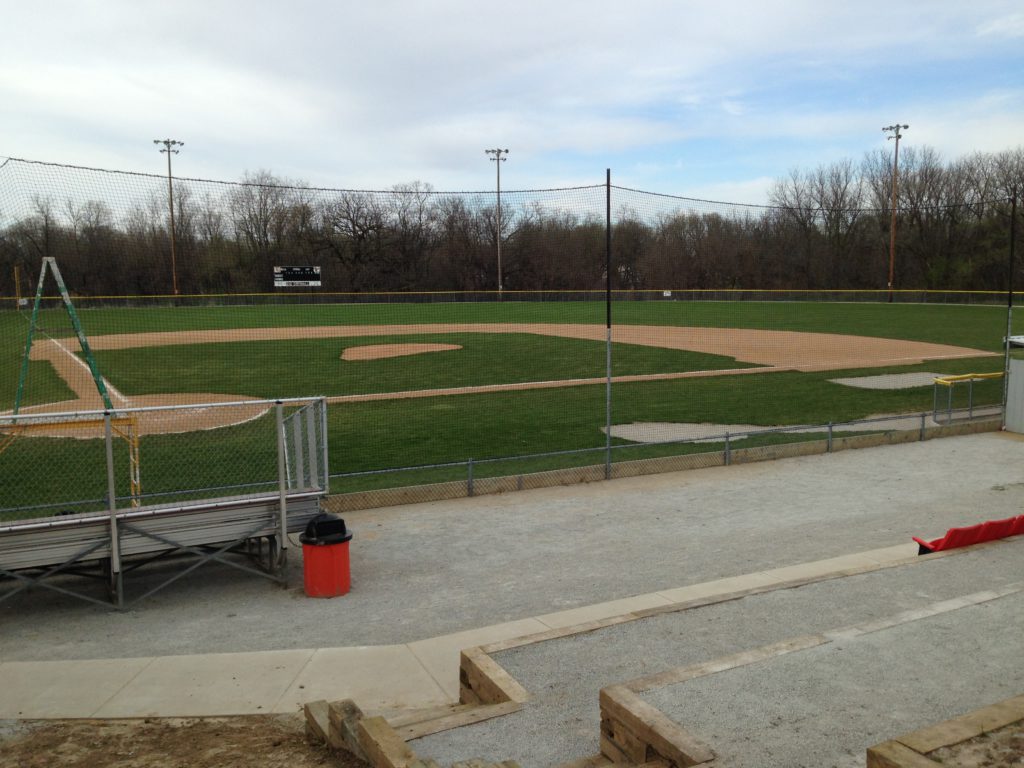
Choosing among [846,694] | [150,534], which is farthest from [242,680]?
[846,694]

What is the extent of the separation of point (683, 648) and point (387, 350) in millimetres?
28225

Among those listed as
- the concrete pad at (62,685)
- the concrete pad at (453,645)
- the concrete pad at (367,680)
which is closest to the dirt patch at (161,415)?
the concrete pad at (62,685)

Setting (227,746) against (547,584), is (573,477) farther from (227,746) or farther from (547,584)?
(227,746)

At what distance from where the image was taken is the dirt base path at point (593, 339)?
22672 millimetres

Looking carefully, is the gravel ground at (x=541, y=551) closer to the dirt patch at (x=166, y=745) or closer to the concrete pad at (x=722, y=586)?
the concrete pad at (x=722, y=586)

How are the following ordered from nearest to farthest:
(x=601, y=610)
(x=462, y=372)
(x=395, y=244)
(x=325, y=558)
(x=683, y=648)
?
(x=683, y=648) < (x=601, y=610) < (x=325, y=558) < (x=395, y=244) < (x=462, y=372)

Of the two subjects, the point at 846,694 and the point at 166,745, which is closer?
the point at 846,694

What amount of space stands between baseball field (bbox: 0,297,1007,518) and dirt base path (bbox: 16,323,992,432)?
0.39 feet

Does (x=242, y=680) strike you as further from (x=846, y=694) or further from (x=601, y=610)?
(x=846, y=694)

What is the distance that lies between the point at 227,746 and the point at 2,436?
42.6 feet

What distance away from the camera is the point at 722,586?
8477 millimetres

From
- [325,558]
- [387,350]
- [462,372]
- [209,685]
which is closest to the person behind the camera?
[209,685]

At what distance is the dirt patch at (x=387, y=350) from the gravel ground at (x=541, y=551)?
1972 centimetres

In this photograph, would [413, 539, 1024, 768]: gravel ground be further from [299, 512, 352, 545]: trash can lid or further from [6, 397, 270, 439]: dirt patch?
[6, 397, 270, 439]: dirt patch
